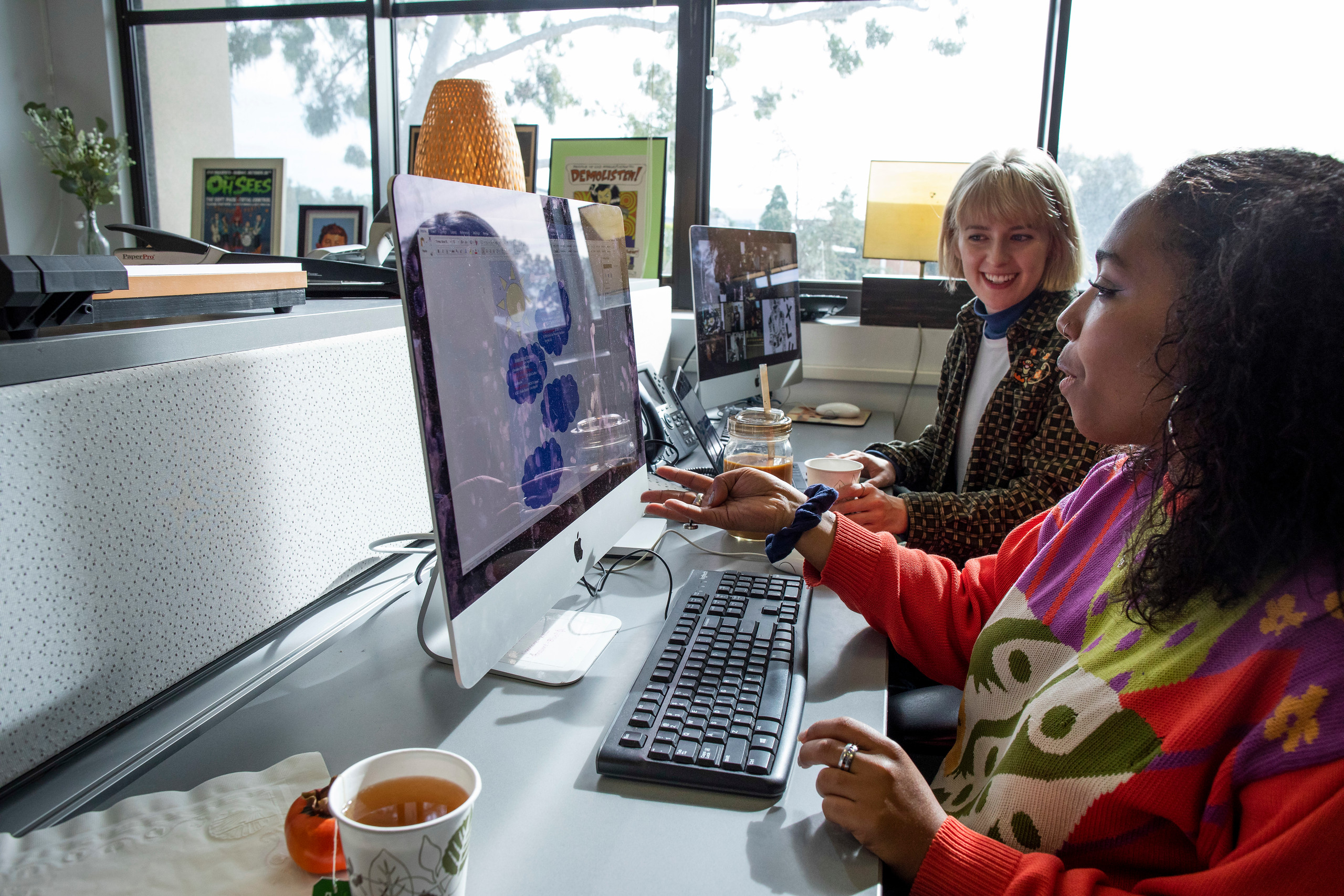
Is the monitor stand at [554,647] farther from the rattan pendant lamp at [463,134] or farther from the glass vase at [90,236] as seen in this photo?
the glass vase at [90,236]

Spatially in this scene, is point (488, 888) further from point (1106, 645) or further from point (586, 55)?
point (586, 55)

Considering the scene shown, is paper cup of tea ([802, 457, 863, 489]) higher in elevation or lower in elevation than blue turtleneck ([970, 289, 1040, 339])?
lower

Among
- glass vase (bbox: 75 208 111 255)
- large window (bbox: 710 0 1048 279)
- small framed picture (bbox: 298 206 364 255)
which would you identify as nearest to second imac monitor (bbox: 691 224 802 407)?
large window (bbox: 710 0 1048 279)

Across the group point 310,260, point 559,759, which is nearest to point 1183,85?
point 310,260

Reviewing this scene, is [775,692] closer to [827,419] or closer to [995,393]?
[995,393]

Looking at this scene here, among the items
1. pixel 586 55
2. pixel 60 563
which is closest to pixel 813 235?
pixel 586 55

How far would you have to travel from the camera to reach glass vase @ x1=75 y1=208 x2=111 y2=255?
3227mm

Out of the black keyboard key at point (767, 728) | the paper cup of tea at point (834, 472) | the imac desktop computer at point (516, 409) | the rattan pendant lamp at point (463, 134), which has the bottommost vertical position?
the black keyboard key at point (767, 728)

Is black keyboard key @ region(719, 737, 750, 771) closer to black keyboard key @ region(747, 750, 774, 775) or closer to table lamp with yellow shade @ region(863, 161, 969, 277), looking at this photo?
black keyboard key @ region(747, 750, 774, 775)

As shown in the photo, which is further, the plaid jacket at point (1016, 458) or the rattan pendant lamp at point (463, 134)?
the plaid jacket at point (1016, 458)

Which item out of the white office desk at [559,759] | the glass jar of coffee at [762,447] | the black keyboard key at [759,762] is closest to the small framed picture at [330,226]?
the glass jar of coffee at [762,447]

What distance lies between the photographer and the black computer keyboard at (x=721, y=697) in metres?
0.65

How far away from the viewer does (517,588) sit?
0.74 m

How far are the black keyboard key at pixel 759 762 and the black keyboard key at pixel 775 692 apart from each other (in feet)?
0.16
